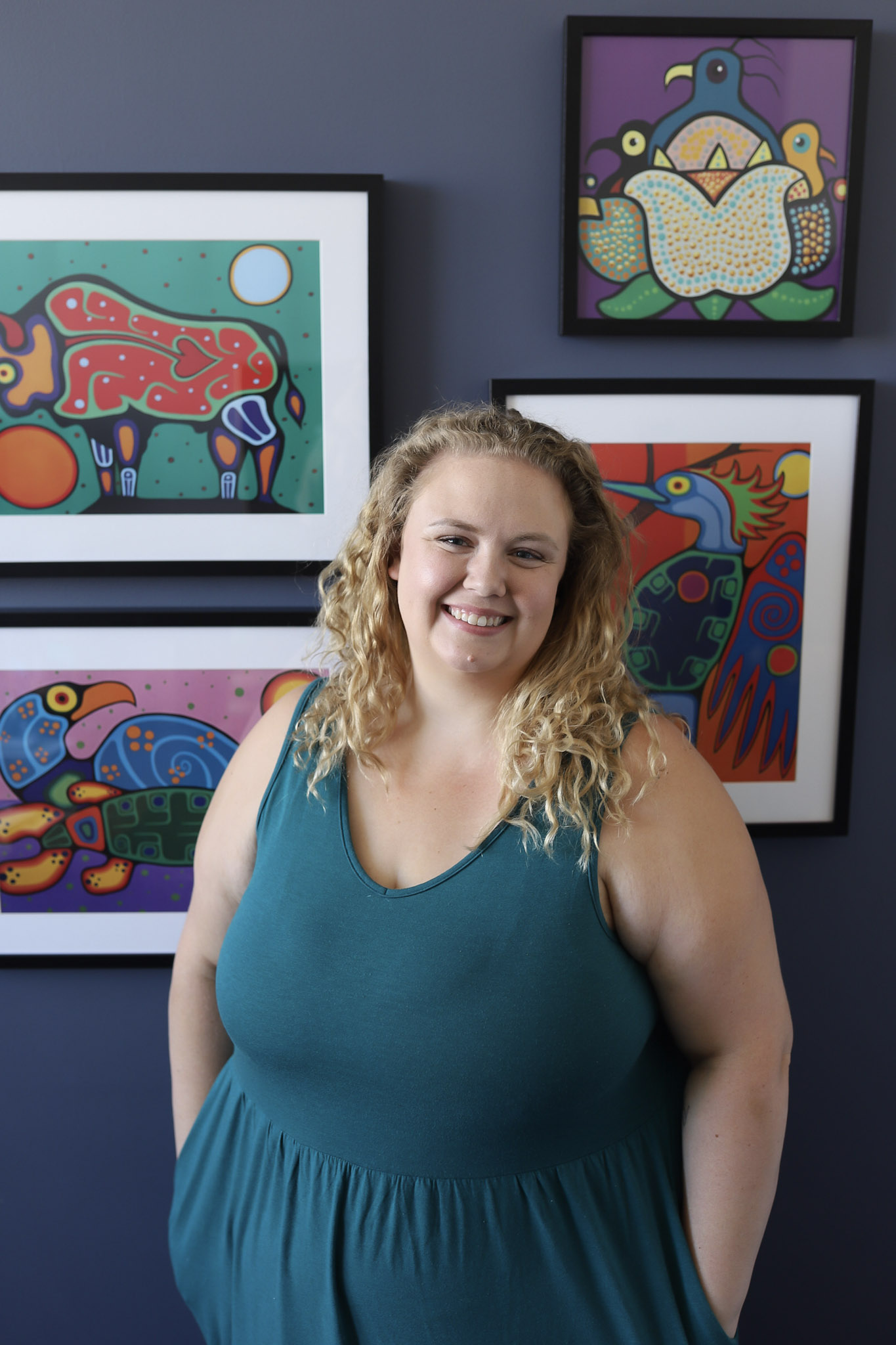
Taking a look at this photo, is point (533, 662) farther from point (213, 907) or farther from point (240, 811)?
point (213, 907)

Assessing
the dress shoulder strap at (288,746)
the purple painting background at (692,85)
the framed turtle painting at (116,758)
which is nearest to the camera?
the dress shoulder strap at (288,746)

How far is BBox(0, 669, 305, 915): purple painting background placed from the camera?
1320mm

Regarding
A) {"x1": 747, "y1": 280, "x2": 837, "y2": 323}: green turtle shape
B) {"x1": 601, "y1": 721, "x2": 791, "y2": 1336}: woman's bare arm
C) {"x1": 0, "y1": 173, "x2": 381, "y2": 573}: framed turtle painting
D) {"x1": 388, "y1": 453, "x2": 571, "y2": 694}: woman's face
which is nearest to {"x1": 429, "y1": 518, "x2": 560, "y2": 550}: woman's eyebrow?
{"x1": 388, "y1": 453, "x2": 571, "y2": 694}: woman's face

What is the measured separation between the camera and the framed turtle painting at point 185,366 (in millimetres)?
1217

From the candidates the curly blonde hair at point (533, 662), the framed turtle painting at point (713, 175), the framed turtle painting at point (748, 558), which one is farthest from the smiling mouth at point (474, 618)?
the framed turtle painting at point (713, 175)

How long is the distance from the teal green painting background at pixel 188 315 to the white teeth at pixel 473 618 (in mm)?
424

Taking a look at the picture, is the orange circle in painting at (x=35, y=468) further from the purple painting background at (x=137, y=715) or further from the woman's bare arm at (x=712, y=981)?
the woman's bare arm at (x=712, y=981)

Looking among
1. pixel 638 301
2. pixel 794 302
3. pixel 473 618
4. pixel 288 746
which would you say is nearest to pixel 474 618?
pixel 473 618

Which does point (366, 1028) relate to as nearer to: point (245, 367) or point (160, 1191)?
point (160, 1191)

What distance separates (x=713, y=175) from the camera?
122cm

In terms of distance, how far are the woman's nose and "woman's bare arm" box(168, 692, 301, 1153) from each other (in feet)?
1.06

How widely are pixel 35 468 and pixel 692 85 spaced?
1085 millimetres

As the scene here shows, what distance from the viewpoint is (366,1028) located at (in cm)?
91

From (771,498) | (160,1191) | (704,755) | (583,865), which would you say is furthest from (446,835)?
(160,1191)
